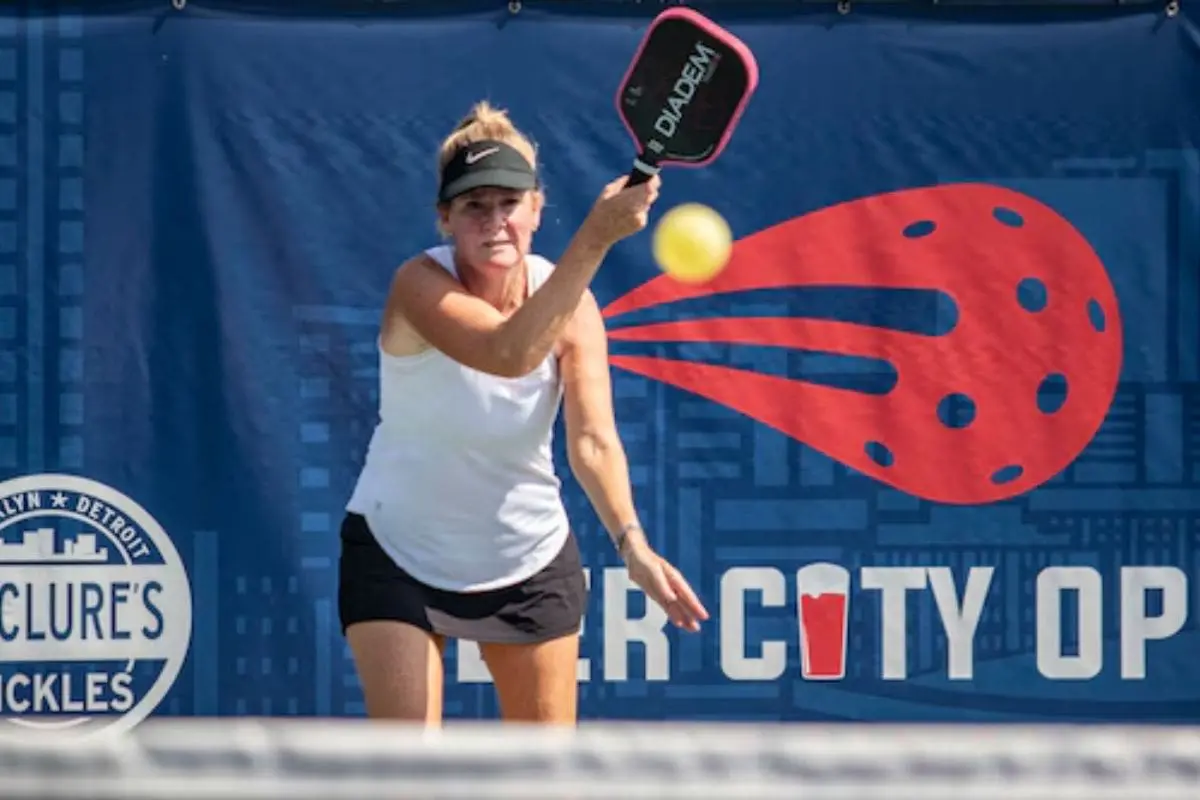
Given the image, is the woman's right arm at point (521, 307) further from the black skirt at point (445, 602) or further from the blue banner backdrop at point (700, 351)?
the blue banner backdrop at point (700, 351)

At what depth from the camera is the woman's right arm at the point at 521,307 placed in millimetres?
3783

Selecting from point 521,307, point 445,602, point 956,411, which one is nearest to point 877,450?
point 956,411

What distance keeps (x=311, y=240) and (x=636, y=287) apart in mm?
828

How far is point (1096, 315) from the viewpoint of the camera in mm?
5539

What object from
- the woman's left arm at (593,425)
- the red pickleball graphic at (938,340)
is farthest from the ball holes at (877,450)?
the woman's left arm at (593,425)

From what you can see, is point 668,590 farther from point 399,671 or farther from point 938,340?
point 938,340

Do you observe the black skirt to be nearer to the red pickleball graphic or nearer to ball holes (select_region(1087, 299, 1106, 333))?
the red pickleball graphic

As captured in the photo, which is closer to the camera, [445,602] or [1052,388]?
[445,602]

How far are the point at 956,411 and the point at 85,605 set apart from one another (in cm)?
225

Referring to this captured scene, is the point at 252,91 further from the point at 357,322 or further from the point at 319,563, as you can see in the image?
the point at 319,563

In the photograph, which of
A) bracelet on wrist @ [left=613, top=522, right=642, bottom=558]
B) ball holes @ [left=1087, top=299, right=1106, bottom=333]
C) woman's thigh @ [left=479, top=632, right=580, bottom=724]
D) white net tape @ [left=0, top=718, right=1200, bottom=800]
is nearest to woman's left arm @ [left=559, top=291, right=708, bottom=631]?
bracelet on wrist @ [left=613, top=522, right=642, bottom=558]

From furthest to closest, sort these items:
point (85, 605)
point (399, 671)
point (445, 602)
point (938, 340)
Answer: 1. point (938, 340)
2. point (85, 605)
3. point (445, 602)
4. point (399, 671)

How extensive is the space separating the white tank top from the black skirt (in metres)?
0.02

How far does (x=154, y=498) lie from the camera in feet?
17.7
